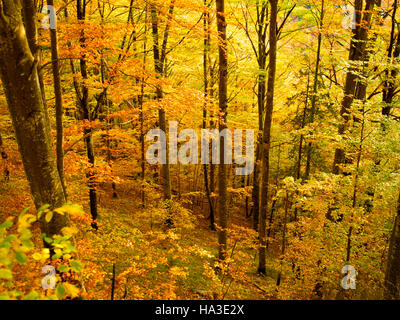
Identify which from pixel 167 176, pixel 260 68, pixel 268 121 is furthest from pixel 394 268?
pixel 260 68

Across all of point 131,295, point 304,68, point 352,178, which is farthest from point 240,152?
point 131,295

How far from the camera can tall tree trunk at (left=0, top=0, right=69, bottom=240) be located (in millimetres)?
3174

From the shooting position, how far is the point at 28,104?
3.48 m

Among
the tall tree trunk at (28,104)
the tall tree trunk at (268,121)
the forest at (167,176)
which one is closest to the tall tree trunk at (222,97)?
the forest at (167,176)

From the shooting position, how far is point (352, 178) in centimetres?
628

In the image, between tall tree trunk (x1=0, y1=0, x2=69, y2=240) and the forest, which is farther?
the forest

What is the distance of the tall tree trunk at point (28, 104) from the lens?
3.17 m

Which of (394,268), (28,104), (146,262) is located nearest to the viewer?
(28,104)

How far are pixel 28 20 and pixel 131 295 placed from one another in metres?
6.24

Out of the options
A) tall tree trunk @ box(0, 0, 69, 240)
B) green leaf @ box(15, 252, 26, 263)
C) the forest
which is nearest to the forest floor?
the forest

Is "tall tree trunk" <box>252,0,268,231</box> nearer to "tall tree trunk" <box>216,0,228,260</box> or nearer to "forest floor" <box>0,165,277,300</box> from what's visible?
"forest floor" <box>0,165,277,300</box>

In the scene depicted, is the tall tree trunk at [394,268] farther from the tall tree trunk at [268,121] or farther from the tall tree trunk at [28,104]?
the tall tree trunk at [28,104]

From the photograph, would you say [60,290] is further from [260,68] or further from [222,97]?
[260,68]
